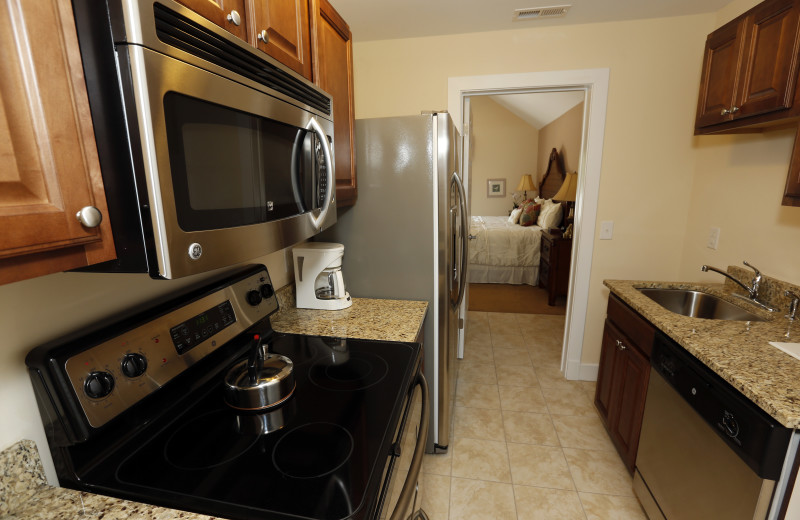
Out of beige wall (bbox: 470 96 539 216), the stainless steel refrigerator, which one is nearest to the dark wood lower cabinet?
the stainless steel refrigerator

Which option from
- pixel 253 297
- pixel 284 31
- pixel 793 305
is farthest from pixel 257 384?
pixel 793 305

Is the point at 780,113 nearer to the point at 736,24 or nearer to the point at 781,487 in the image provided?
the point at 736,24

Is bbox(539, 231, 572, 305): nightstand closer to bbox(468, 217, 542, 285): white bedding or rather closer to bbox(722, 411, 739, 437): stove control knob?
Answer: bbox(468, 217, 542, 285): white bedding

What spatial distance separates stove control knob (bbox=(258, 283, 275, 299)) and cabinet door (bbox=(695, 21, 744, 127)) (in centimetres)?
213

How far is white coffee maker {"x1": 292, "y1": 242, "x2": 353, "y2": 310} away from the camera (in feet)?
5.07

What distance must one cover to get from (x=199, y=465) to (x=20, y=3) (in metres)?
0.76

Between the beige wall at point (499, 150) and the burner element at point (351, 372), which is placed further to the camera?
the beige wall at point (499, 150)

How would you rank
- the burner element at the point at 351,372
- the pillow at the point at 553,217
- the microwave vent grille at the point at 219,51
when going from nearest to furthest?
the microwave vent grille at the point at 219,51, the burner element at the point at 351,372, the pillow at the point at 553,217

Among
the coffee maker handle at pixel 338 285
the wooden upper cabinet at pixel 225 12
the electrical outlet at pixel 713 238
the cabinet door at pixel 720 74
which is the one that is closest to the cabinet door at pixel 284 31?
the wooden upper cabinet at pixel 225 12

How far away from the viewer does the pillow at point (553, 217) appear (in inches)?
178

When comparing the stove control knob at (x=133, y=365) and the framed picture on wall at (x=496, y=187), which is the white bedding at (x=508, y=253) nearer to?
the framed picture on wall at (x=496, y=187)

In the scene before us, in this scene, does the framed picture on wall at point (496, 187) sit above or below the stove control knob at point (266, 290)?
above

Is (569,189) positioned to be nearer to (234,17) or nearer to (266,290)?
(266,290)

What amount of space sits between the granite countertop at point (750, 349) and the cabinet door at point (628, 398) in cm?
23
